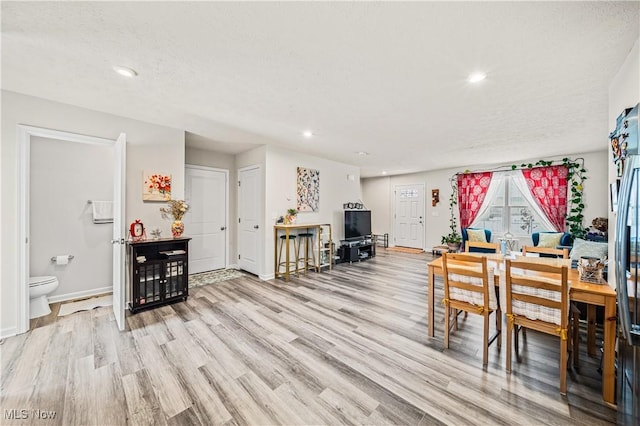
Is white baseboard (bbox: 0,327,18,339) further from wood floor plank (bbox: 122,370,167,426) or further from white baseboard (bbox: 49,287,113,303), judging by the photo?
wood floor plank (bbox: 122,370,167,426)

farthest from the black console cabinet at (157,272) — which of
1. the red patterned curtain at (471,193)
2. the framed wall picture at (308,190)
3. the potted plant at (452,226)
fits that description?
the red patterned curtain at (471,193)

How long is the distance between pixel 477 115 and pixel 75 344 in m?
4.91

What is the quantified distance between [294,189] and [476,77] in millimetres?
3423

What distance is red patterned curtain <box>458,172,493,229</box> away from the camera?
6.29 meters

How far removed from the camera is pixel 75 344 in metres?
2.29

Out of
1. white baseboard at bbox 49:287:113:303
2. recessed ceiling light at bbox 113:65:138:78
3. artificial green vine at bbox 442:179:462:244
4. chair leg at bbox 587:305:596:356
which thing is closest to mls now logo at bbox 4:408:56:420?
white baseboard at bbox 49:287:113:303

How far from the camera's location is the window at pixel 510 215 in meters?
5.74

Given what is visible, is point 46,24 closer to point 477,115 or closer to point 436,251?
point 477,115

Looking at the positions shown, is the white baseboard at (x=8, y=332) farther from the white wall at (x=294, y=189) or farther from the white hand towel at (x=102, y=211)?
the white wall at (x=294, y=189)

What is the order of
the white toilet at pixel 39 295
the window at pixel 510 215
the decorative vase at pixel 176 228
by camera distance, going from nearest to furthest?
the white toilet at pixel 39 295, the decorative vase at pixel 176 228, the window at pixel 510 215

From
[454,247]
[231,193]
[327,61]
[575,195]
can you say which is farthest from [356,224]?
[575,195]

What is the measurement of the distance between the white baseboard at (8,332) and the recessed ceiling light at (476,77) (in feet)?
16.3

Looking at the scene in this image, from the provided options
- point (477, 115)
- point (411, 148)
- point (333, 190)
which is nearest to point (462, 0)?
point (477, 115)

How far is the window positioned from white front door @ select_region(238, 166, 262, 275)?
5567 millimetres
